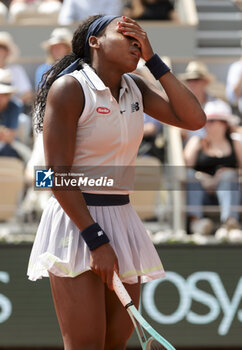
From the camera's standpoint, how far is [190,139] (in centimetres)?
753

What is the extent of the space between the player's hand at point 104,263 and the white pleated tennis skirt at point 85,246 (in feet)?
0.20

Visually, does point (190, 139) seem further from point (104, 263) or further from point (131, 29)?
point (104, 263)

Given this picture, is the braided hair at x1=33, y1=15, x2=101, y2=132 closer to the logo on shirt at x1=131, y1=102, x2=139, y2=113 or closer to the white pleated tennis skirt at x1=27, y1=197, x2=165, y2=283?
the logo on shirt at x1=131, y1=102, x2=139, y2=113

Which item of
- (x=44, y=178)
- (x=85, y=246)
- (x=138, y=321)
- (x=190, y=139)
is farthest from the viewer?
(x=190, y=139)

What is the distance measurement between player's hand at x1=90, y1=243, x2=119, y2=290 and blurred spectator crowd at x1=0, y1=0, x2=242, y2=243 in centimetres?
246

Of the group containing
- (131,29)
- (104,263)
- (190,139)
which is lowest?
(190,139)

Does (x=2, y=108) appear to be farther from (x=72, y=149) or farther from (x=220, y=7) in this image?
(x=220, y=7)

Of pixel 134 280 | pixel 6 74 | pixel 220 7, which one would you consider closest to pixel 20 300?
pixel 6 74

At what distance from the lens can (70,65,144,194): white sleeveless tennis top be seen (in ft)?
10.5

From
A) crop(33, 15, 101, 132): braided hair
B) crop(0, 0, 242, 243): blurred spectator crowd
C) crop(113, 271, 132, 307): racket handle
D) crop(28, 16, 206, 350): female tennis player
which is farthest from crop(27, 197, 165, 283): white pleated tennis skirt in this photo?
crop(0, 0, 242, 243): blurred spectator crowd

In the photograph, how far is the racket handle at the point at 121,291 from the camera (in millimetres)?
3077

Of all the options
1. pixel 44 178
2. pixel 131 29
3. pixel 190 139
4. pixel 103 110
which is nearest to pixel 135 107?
pixel 103 110

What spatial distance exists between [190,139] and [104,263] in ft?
14.9

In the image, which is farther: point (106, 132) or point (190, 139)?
point (190, 139)
